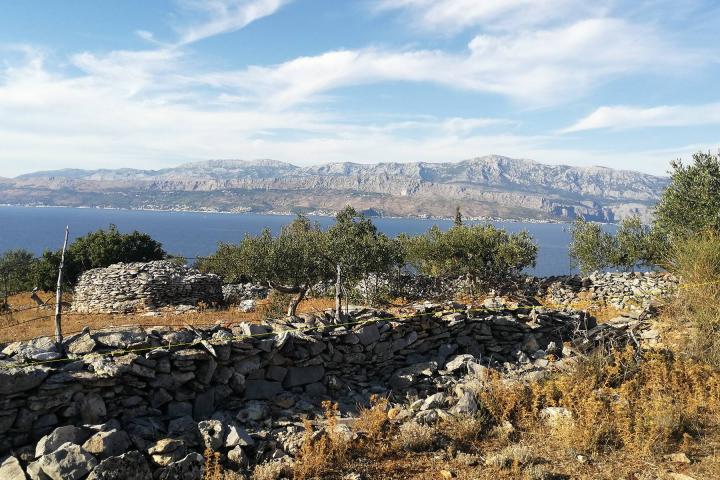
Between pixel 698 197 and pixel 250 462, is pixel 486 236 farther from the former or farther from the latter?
pixel 250 462

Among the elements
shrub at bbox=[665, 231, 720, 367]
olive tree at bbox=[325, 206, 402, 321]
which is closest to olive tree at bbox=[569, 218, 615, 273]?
→ olive tree at bbox=[325, 206, 402, 321]

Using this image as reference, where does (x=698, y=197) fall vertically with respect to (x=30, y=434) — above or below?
above

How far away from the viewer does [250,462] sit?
28.4 feet

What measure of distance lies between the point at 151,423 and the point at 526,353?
1107 centimetres

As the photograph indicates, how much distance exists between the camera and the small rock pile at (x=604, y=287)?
27.8 metres

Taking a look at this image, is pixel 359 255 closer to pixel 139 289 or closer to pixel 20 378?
pixel 139 289

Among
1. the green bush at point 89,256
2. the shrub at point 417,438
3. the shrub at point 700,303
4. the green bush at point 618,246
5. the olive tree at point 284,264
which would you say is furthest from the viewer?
the green bush at point 89,256

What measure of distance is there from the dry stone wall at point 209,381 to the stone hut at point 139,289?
18407mm

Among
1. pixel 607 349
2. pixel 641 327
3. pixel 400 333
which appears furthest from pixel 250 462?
pixel 641 327

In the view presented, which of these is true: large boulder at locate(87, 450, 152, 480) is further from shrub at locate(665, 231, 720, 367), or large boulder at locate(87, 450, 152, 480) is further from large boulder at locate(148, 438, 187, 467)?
shrub at locate(665, 231, 720, 367)

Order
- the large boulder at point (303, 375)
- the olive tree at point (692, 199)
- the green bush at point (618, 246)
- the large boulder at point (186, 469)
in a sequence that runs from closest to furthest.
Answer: the large boulder at point (186, 469) < the large boulder at point (303, 375) < the olive tree at point (692, 199) < the green bush at point (618, 246)

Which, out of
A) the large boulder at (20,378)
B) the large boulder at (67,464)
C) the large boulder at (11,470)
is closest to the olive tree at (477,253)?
the large boulder at (20,378)

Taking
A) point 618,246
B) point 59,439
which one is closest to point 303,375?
point 59,439

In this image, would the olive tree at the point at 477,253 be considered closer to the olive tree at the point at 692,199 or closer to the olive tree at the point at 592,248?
the olive tree at the point at 592,248
